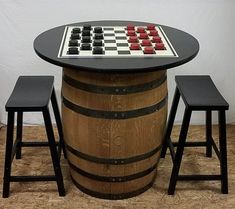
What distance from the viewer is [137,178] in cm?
244

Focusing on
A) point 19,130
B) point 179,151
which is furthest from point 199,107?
point 19,130

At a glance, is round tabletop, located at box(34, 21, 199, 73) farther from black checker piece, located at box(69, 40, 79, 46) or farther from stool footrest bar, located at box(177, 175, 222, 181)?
stool footrest bar, located at box(177, 175, 222, 181)

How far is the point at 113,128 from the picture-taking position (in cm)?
220

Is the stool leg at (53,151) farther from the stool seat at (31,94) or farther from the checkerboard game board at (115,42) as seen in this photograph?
the checkerboard game board at (115,42)

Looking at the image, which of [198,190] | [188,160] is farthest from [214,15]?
[198,190]

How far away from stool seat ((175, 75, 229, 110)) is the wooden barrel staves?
17 centimetres

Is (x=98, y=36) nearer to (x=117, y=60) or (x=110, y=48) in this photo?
(x=110, y=48)

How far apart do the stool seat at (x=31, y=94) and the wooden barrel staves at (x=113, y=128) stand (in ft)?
0.49

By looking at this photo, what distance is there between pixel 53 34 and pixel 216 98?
3.47 feet

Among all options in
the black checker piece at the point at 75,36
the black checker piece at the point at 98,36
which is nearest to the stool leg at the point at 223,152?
the black checker piece at the point at 98,36

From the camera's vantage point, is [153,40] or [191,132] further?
[191,132]

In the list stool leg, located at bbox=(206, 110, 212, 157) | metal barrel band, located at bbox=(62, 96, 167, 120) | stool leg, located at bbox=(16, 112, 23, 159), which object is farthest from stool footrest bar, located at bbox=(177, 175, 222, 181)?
stool leg, located at bbox=(16, 112, 23, 159)

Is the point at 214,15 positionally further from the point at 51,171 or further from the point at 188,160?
the point at 51,171

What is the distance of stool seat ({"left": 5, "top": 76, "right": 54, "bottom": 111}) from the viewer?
7.43 ft
